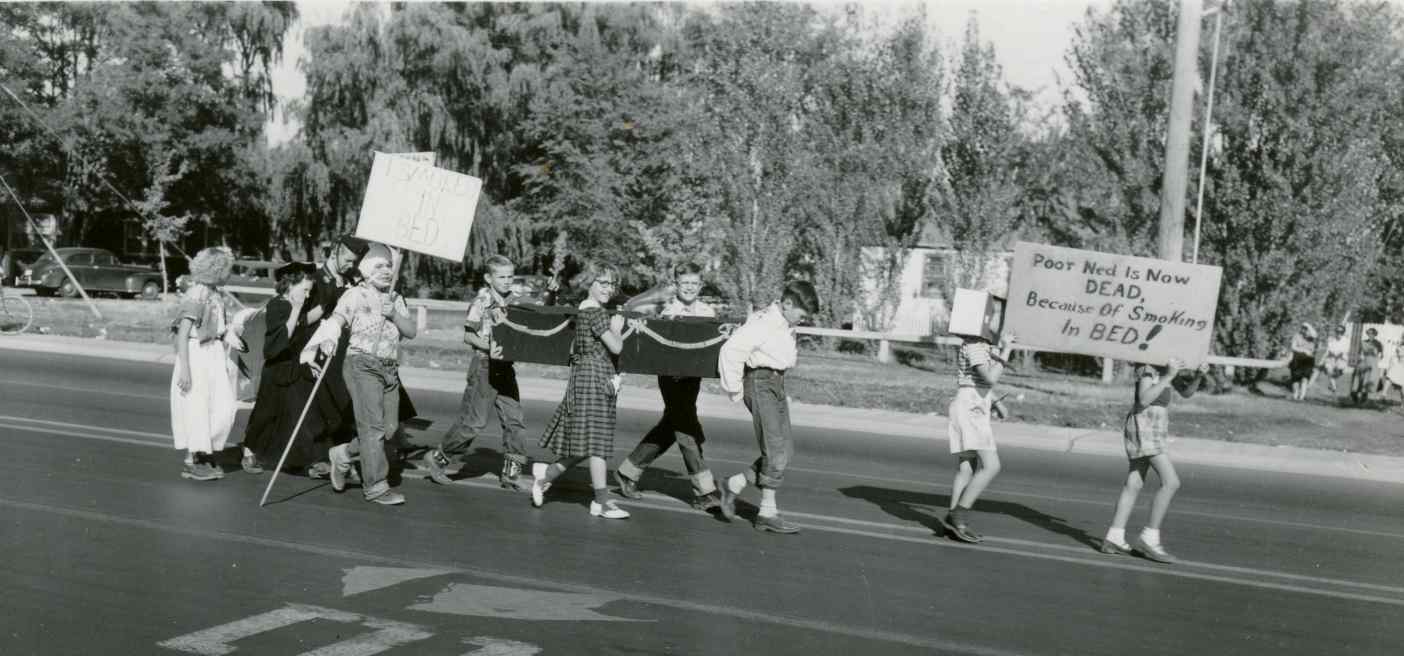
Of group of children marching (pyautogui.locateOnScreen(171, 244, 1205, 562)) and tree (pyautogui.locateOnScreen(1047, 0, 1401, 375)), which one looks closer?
group of children marching (pyautogui.locateOnScreen(171, 244, 1205, 562))

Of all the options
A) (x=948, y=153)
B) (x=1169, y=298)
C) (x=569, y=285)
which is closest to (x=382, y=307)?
(x=1169, y=298)

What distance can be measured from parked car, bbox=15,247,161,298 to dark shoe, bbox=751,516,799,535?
3343 centimetres

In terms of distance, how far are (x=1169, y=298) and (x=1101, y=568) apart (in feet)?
5.45

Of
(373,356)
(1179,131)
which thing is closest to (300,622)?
(373,356)

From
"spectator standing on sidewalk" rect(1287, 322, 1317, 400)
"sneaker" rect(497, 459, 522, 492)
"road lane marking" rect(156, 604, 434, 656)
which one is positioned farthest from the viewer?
"spectator standing on sidewalk" rect(1287, 322, 1317, 400)

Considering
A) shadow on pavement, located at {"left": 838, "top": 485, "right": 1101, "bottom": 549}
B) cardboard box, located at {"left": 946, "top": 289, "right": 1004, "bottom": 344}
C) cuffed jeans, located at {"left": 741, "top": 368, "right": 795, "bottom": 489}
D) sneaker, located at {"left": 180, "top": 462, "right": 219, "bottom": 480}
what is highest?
cardboard box, located at {"left": 946, "top": 289, "right": 1004, "bottom": 344}

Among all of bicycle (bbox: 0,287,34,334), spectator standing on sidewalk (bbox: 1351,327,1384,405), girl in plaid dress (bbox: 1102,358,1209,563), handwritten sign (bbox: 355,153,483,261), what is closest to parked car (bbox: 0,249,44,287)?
bicycle (bbox: 0,287,34,334)

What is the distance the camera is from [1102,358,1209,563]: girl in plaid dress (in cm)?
762

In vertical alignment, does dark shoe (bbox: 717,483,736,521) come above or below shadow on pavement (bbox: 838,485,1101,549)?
above

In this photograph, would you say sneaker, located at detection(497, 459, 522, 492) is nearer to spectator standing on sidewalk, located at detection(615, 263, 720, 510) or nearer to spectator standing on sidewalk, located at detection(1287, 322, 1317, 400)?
spectator standing on sidewalk, located at detection(615, 263, 720, 510)

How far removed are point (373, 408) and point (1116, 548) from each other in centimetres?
481

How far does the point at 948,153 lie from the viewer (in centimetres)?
2911

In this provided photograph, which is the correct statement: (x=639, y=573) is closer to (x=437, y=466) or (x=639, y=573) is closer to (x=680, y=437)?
(x=680, y=437)

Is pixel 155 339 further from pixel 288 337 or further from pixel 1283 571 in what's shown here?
pixel 1283 571
